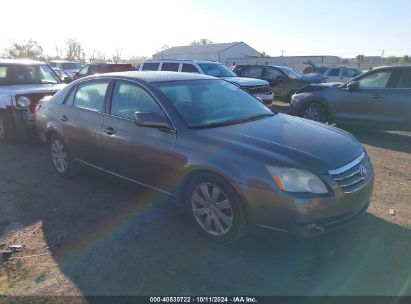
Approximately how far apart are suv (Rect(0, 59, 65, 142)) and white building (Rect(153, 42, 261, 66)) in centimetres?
4951

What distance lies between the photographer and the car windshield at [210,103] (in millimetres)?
3945

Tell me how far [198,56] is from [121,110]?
188 feet

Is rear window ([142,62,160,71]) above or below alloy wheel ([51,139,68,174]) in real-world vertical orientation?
above

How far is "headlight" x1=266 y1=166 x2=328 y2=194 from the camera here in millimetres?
3076

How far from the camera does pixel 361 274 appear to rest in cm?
311

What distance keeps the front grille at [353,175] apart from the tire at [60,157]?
382 centimetres

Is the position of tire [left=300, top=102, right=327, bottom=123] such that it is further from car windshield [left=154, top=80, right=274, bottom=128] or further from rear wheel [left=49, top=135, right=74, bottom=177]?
rear wheel [left=49, top=135, right=74, bottom=177]

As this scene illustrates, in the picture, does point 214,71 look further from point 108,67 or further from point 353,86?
point 108,67

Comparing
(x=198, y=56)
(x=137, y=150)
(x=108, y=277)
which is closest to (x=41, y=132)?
(x=137, y=150)

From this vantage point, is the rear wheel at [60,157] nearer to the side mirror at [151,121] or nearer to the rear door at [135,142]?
the rear door at [135,142]

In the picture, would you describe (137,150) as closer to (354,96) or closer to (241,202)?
(241,202)

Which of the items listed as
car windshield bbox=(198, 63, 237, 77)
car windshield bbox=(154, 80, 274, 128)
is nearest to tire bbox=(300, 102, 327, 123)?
car windshield bbox=(198, 63, 237, 77)

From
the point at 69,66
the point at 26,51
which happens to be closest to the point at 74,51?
Result: the point at 26,51

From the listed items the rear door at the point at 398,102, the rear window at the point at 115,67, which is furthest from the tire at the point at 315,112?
the rear window at the point at 115,67
